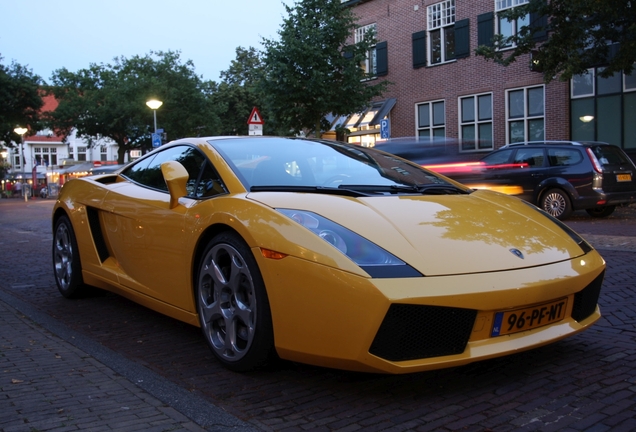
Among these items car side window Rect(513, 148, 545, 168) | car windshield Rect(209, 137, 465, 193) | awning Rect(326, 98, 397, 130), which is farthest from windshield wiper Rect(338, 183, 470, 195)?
awning Rect(326, 98, 397, 130)

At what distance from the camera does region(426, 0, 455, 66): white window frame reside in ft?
81.4

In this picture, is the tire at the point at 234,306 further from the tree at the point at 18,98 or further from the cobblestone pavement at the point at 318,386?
the tree at the point at 18,98

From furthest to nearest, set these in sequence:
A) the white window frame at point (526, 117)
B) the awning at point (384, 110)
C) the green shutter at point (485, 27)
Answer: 1. the awning at point (384, 110)
2. the green shutter at point (485, 27)
3. the white window frame at point (526, 117)

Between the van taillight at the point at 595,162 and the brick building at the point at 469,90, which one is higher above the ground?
the brick building at the point at 469,90

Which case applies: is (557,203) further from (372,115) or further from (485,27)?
(372,115)

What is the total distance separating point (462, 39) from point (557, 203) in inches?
486

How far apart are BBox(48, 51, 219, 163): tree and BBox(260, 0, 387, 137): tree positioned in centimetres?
2452

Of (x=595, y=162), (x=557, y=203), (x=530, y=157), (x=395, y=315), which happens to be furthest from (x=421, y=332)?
(x=530, y=157)

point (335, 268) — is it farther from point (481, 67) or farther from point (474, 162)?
point (481, 67)

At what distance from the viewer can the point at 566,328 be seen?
10.5ft

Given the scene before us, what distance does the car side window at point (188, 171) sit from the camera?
391cm

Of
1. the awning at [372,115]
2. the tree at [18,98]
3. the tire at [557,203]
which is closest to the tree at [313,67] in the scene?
the awning at [372,115]

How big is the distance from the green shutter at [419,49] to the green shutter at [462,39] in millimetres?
1641

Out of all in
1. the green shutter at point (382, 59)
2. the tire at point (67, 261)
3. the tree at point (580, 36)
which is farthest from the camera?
the green shutter at point (382, 59)
